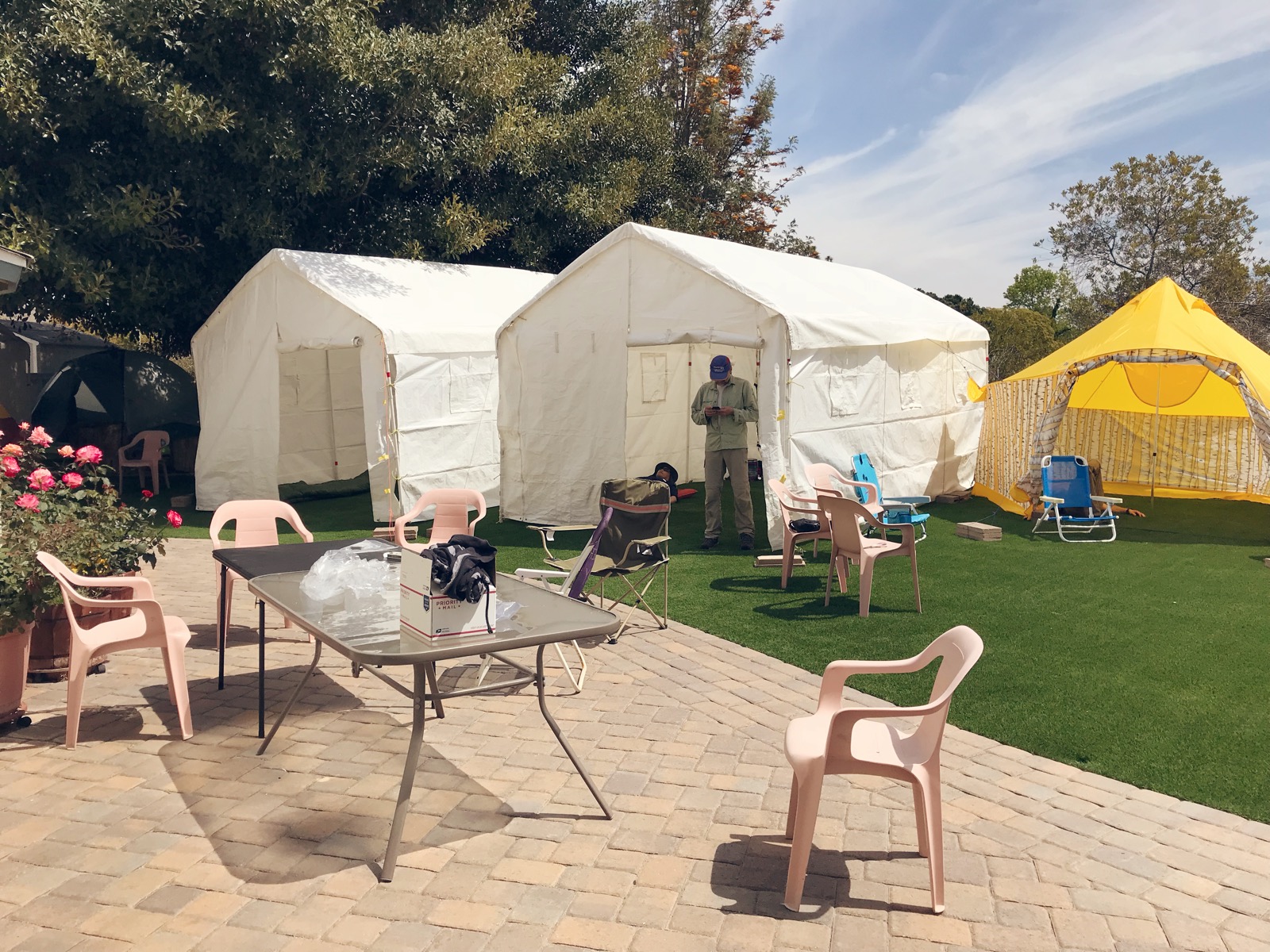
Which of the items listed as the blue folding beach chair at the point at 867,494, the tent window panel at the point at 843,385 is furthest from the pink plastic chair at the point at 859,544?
the tent window panel at the point at 843,385

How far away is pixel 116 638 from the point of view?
4.24 metres

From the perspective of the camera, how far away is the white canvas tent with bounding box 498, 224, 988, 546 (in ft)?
29.4

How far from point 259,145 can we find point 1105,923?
512 inches

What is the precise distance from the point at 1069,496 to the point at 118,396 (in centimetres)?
1304

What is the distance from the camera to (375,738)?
4398mm

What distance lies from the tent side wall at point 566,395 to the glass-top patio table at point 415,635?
20.5 feet

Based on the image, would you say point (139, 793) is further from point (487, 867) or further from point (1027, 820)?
point (1027, 820)

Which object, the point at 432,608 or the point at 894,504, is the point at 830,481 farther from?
the point at 432,608

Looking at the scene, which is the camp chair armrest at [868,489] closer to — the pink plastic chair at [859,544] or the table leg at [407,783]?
the pink plastic chair at [859,544]

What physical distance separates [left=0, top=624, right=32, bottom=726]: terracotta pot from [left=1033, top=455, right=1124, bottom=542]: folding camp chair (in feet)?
29.0

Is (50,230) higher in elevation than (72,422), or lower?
higher

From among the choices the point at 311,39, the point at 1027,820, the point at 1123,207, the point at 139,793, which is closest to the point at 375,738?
the point at 139,793

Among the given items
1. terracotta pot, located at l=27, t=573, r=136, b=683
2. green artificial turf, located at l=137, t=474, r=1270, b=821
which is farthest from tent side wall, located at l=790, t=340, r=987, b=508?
terracotta pot, located at l=27, t=573, r=136, b=683

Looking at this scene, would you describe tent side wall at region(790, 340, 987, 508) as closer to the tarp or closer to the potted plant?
the potted plant
